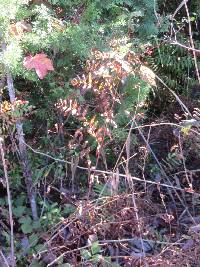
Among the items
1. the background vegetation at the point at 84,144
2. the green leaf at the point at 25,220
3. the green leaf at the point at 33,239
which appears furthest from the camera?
the green leaf at the point at 25,220

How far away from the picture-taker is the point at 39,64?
226 cm

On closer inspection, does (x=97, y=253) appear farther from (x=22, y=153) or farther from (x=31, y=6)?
(x=31, y=6)

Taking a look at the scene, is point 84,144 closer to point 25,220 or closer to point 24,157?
point 24,157

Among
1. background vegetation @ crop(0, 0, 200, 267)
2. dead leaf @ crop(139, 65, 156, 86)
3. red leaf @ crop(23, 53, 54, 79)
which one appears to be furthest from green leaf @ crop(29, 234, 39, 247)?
dead leaf @ crop(139, 65, 156, 86)

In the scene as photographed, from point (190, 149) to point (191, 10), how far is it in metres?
1.38

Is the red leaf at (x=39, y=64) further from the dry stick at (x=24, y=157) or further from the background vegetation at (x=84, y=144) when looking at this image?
the dry stick at (x=24, y=157)

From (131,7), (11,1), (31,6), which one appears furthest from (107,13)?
(11,1)

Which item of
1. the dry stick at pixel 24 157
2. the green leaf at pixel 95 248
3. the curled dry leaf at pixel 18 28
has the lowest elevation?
the green leaf at pixel 95 248

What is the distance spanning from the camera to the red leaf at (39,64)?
7.39ft

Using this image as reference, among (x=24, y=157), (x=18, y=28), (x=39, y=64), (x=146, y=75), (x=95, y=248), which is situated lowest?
(x=95, y=248)

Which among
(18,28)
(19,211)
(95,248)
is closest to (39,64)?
(18,28)

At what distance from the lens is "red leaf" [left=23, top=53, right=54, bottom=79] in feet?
7.39

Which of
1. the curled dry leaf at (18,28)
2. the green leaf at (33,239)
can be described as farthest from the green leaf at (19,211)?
the curled dry leaf at (18,28)

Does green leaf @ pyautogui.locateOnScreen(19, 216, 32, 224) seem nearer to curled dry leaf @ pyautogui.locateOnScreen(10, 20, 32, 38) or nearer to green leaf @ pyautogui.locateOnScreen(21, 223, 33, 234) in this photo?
green leaf @ pyautogui.locateOnScreen(21, 223, 33, 234)
